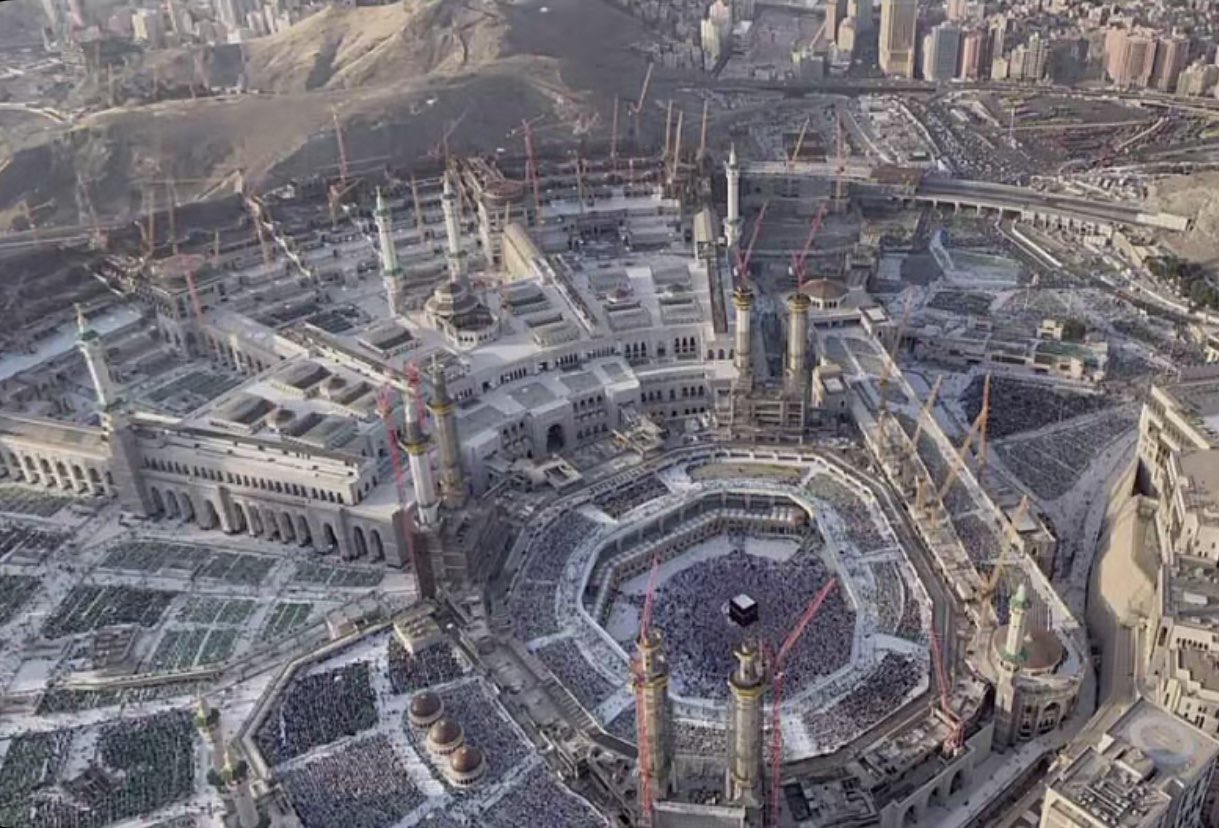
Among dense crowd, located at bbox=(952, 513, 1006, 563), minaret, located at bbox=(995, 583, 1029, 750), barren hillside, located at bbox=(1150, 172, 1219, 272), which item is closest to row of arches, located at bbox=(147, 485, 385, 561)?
dense crowd, located at bbox=(952, 513, 1006, 563)

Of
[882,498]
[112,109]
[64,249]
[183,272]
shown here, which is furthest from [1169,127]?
[112,109]

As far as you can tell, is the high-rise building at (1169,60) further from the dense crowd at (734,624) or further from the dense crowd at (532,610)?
the dense crowd at (532,610)

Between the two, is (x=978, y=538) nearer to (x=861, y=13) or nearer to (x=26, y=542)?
(x=26, y=542)

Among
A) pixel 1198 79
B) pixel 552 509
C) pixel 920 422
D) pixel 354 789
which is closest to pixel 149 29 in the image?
pixel 552 509

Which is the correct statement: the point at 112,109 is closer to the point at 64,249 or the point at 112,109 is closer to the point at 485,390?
the point at 64,249

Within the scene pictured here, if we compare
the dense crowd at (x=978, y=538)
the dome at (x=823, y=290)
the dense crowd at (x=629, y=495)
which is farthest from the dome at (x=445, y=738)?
the dome at (x=823, y=290)

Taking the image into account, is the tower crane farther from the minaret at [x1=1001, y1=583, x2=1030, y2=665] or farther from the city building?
the city building
